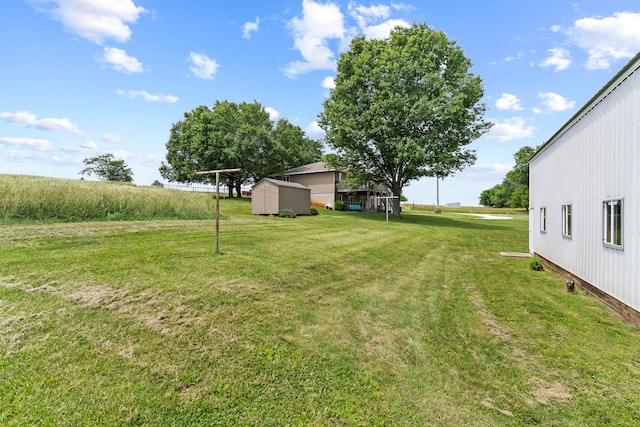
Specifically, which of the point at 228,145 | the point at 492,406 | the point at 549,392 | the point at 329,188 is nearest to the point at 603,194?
the point at 549,392

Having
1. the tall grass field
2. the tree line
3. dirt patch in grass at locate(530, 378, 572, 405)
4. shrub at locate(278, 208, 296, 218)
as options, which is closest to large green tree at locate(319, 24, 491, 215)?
the tree line

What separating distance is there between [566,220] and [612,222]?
3249mm

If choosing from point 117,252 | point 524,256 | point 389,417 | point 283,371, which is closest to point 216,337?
point 283,371

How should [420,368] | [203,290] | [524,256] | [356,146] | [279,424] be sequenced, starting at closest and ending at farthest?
[279,424] → [420,368] → [203,290] → [524,256] → [356,146]

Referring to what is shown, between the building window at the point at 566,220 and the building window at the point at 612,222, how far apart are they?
2535 mm

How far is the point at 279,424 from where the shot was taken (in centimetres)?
285

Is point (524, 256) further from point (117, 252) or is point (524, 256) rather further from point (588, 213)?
point (117, 252)

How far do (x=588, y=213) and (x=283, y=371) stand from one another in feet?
27.2

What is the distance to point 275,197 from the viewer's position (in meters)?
26.1

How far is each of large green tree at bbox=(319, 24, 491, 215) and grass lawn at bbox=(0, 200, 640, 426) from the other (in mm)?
19471

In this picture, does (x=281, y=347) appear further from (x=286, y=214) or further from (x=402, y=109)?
(x=402, y=109)

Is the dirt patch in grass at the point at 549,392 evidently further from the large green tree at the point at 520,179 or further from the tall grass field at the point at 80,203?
the large green tree at the point at 520,179

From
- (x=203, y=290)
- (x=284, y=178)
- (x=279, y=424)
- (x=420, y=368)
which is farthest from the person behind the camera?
(x=284, y=178)

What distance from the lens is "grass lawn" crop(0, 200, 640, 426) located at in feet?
9.91
